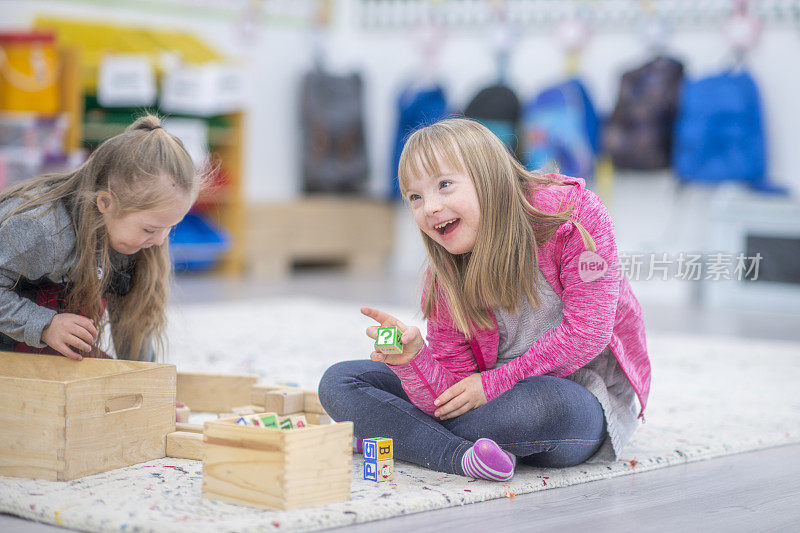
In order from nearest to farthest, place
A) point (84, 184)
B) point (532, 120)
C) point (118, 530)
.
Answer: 1. point (118, 530)
2. point (84, 184)
3. point (532, 120)

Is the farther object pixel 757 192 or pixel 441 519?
pixel 757 192

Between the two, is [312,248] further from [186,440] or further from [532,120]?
[186,440]

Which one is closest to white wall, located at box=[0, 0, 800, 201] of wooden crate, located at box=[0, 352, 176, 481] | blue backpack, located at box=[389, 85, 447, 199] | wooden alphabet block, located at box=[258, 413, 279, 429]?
blue backpack, located at box=[389, 85, 447, 199]

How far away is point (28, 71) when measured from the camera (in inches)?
166

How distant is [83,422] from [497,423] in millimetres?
634

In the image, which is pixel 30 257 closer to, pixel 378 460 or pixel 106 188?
pixel 106 188

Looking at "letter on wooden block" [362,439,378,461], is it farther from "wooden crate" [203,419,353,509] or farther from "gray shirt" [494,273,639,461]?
"gray shirt" [494,273,639,461]

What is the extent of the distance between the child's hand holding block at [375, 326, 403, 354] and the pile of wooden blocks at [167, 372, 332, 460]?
0.20 m

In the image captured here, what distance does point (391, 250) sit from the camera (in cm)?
596

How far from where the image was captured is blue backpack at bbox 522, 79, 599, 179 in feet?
16.0

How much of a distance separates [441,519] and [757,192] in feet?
11.6

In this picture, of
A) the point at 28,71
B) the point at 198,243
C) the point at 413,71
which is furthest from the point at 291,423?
the point at 413,71

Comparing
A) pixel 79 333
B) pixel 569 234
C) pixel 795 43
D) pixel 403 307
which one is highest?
pixel 795 43

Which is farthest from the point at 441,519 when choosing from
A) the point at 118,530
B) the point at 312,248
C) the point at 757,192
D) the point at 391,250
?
the point at 391,250
